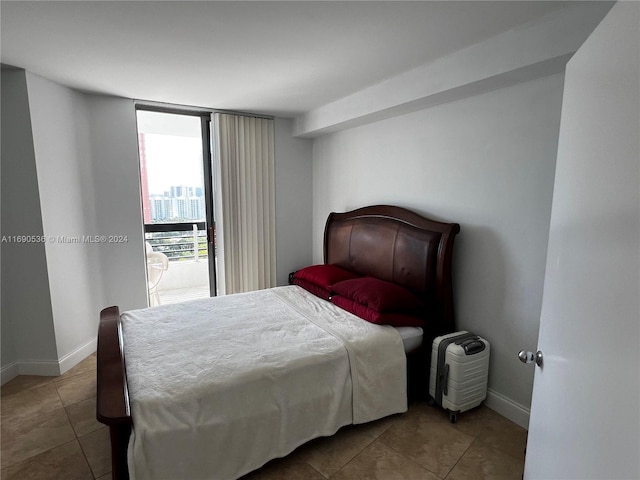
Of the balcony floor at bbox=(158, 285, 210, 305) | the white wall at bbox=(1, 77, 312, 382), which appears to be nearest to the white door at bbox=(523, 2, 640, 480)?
the white wall at bbox=(1, 77, 312, 382)

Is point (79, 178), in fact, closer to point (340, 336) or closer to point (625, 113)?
point (340, 336)

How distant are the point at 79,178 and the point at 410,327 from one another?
10.4 ft

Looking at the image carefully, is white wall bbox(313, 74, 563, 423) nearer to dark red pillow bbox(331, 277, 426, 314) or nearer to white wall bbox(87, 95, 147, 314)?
dark red pillow bbox(331, 277, 426, 314)

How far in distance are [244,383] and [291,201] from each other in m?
2.73

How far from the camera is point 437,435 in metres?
2.07

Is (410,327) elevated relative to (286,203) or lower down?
lower down

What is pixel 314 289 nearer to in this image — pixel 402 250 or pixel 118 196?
pixel 402 250

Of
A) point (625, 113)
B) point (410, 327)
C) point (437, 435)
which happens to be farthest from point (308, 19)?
point (437, 435)

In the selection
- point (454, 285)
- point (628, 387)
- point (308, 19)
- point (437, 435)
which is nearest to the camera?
point (628, 387)

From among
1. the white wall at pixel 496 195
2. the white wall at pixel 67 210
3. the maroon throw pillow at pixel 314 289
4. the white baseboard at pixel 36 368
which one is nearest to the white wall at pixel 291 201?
the maroon throw pillow at pixel 314 289

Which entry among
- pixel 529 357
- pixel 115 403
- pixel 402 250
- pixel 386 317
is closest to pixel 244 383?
pixel 115 403

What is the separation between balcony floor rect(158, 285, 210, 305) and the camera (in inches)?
195

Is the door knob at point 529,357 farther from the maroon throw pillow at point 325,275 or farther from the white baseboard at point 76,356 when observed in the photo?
the white baseboard at point 76,356

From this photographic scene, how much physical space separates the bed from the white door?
104 centimetres
